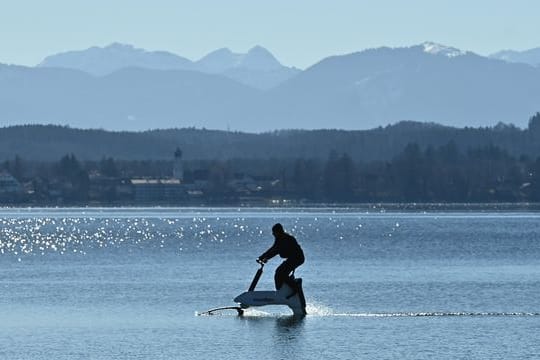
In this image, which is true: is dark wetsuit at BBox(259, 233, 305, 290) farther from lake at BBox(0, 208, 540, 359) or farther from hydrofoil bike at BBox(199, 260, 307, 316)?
lake at BBox(0, 208, 540, 359)

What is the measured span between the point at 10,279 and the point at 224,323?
2379 cm

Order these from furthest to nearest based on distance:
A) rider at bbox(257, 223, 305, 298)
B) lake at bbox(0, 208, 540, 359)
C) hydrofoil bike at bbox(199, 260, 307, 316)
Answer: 1. hydrofoil bike at bbox(199, 260, 307, 316)
2. rider at bbox(257, 223, 305, 298)
3. lake at bbox(0, 208, 540, 359)

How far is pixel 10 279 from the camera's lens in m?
65.3

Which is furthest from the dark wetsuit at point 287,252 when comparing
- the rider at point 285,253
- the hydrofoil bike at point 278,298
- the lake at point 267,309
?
the lake at point 267,309

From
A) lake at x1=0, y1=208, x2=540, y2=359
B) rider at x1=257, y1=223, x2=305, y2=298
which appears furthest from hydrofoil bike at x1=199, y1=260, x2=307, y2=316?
lake at x1=0, y1=208, x2=540, y2=359

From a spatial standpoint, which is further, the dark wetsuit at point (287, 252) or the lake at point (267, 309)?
the dark wetsuit at point (287, 252)

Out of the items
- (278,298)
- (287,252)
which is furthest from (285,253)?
(278,298)

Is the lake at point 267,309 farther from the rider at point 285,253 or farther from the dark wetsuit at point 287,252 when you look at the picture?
the dark wetsuit at point 287,252

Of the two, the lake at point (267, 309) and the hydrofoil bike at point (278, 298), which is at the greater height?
the hydrofoil bike at point (278, 298)

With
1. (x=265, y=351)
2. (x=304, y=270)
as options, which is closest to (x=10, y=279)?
(x=304, y=270)

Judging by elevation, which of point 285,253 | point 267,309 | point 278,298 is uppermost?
point 285,253

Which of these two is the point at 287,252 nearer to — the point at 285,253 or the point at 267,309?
the point at 285,253

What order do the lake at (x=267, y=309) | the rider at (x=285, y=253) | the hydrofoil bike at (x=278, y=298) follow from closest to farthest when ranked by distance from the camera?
the lake at (x=267, y=309) < the rider at (x=285, y=253) < the hydrofoil bike at (x=278, y=298)

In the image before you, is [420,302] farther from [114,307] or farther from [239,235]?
[239,235]
